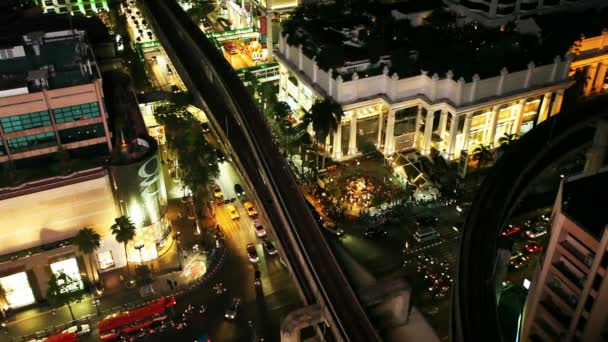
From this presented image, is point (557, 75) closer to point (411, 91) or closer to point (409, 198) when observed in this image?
point (411, 91)

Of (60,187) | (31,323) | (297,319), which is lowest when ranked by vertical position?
(31,323)

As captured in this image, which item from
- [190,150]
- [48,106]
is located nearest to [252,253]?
[190,150]

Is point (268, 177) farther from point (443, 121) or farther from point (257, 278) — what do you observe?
point (443, 121)

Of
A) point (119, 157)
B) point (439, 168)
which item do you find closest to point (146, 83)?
point (119, 157)

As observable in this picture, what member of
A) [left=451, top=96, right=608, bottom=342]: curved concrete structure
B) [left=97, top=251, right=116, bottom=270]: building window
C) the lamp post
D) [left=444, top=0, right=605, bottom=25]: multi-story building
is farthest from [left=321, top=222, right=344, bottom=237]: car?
[left=444, top=0, right=605, bottom=25]: multi-story building

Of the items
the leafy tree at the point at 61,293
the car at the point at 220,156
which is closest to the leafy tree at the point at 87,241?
the leafy tree at the point at 61,293

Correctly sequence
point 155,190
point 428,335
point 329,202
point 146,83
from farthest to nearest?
point 146,83 < point 329,202 < point 155,190 < point 428,335
